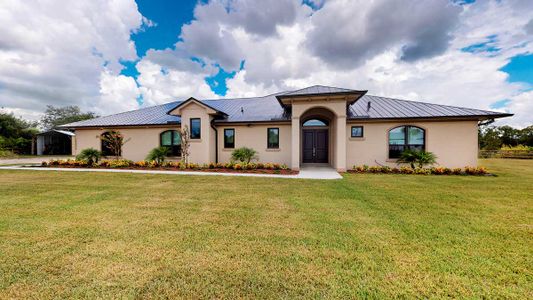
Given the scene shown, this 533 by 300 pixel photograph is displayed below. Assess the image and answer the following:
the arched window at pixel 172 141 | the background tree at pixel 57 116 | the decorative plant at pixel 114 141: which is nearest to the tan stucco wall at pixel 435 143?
the arched window at pixel 172 141

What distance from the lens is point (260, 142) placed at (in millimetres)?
13367

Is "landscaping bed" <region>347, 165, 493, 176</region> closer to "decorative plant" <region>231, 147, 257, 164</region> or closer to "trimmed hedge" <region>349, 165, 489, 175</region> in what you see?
"trimmed hedge" <region>349, 165, 489, 175</region>

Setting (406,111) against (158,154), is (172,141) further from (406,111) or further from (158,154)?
(406,111)

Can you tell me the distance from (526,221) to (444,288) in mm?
3882

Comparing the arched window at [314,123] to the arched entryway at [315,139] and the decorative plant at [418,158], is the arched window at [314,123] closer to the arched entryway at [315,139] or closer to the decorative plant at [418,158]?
the arched entryway at [315,139]

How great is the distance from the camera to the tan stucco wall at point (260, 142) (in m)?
13.1

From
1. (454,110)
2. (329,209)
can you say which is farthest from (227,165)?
(454,110)

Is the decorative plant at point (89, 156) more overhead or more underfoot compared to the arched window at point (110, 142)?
more underfoot

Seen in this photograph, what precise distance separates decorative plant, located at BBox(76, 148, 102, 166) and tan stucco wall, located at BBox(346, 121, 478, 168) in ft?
54.7

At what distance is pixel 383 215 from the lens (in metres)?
4.52

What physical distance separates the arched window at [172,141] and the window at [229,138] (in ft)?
11.0

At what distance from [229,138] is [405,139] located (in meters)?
10.8

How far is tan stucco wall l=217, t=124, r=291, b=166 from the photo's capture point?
13078 millimetres

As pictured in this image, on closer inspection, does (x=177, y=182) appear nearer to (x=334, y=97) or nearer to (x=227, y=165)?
(x=227, y=165)
